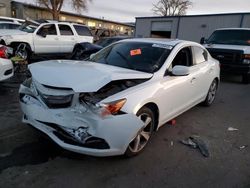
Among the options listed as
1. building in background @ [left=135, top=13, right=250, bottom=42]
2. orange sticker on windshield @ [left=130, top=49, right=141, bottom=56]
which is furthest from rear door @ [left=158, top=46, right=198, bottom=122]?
building in background @ [left=135, top=13, right=250, bottom=42]

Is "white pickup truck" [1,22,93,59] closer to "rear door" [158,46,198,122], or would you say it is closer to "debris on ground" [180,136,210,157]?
"rear door" [158,46,198,122]

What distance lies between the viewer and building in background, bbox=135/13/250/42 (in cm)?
2073

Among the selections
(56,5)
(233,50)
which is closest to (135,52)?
(233,50)

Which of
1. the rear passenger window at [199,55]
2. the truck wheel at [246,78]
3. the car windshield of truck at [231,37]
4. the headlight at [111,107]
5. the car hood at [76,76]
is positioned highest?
the car windshield of truck at [231,37]

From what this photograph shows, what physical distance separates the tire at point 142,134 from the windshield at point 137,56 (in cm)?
78

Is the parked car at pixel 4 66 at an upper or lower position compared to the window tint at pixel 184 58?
lower

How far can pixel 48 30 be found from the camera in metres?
11.0

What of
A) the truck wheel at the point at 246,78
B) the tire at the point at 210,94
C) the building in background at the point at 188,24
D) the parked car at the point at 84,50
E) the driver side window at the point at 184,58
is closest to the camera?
the driver side window at the point at 184,58

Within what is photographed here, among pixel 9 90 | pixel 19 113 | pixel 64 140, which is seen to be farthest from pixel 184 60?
pixel 9 90

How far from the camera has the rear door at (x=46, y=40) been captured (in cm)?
1059

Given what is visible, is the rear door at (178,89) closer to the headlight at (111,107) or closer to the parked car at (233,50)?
the headlight at (111,107)

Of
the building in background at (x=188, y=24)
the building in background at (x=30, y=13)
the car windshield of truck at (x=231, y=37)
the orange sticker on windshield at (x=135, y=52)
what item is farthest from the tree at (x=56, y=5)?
the orange sticker on windshield at (x=135, y=52)

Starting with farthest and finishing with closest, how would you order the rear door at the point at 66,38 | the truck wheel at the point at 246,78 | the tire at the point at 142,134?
the rear door at the point at 66,38
the truck wheel at the point at 246,78
the tire at the point at 142,134

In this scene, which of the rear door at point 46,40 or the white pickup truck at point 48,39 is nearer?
the white pickup truck at point 48,39
